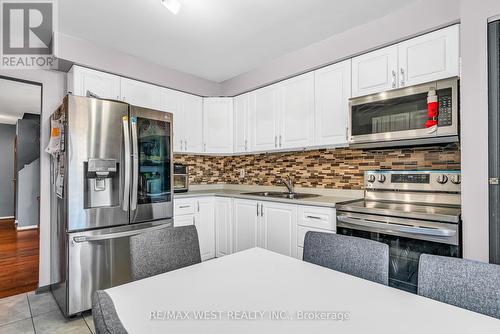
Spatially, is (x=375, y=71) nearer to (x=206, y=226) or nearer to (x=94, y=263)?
(x=206, y=226)

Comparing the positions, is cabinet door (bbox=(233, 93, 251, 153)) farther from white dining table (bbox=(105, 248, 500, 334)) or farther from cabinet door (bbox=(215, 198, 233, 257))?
white dining table (bbox=(105, 248, 500, 334))

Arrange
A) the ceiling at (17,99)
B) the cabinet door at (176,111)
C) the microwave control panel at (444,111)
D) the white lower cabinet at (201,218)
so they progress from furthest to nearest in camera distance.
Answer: the ceiling at (17,99)
the cabinet door at (176,111)
the white lower cabinet at (201,218)
the microwave control panel at (444,111)

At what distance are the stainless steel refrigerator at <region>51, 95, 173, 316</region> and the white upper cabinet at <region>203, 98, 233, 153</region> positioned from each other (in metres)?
1.16

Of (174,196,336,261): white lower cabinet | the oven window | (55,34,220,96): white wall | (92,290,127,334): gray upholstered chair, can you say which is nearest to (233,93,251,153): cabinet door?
(55,34,220,96): white wall

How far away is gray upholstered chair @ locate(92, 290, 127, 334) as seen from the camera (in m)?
0.52

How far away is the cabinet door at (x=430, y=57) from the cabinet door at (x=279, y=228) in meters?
1.47

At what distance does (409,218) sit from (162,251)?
1.63 m

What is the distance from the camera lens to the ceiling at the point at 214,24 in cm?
214

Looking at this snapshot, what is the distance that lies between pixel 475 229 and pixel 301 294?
1.37 meters

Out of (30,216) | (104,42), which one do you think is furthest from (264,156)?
(30,216)

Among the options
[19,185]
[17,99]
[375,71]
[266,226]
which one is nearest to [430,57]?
[375,71]

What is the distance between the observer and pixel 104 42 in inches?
108

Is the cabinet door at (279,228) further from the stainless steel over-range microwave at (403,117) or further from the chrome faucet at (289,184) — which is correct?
the stainless steel over-range microwave at (403,117)

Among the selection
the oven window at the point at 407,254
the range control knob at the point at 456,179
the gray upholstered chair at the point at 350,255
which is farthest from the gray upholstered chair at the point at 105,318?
the range control knob at the point at 456,179
